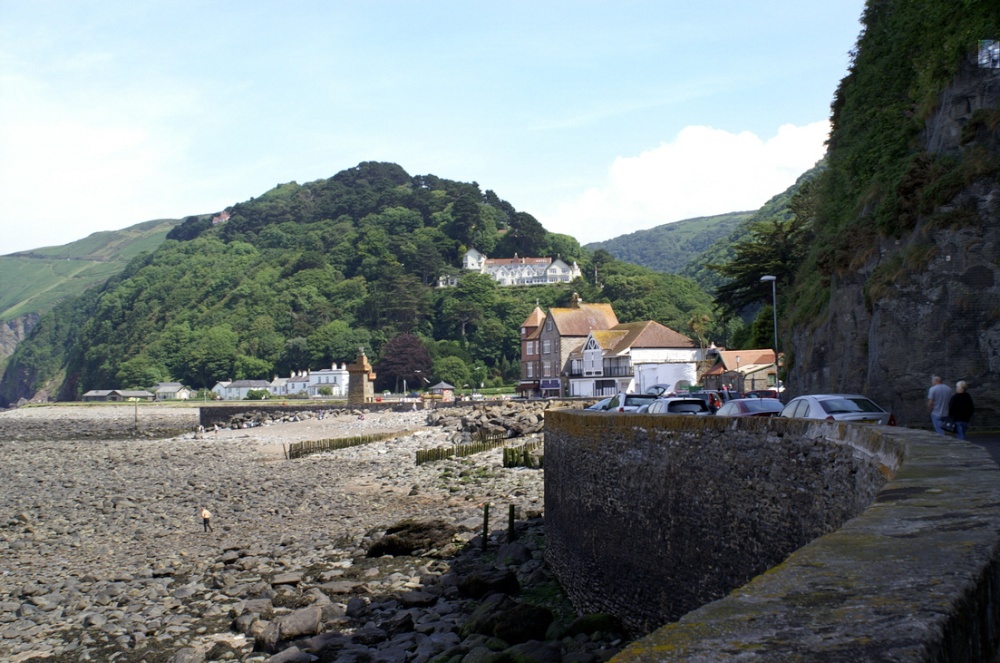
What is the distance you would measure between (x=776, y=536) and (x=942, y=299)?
51.9 ft

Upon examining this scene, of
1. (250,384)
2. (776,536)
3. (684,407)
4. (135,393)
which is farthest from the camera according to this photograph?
(135,393)

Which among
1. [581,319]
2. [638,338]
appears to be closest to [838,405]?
[638,338]

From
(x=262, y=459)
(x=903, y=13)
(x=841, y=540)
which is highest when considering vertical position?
(x=903, y=13)

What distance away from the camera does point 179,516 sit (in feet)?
102

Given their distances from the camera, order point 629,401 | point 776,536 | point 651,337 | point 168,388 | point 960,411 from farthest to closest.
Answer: point 168,388 < point 651,337 < point 629,401 < point 960,411 < point 776,536

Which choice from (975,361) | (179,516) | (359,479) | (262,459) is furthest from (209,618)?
(262,459)

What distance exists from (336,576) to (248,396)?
425 ft

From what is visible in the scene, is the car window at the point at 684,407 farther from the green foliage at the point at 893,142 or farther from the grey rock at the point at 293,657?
the grey rock at the point at 293,657

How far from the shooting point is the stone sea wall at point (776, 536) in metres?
3.10

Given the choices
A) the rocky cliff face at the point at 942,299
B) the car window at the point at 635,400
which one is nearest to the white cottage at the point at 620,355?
the car window at the point at 635,400

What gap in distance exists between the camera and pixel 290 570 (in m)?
21.6

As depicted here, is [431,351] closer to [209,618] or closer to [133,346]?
[133,346]

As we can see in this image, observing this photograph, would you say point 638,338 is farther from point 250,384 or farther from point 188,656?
point 250,384

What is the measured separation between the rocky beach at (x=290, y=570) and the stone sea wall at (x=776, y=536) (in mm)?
1309
